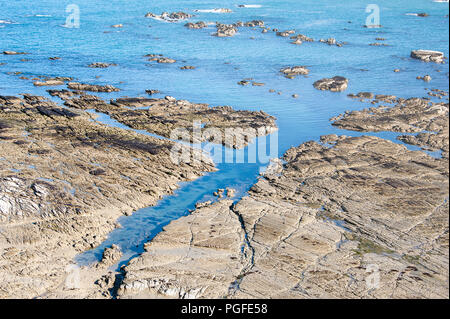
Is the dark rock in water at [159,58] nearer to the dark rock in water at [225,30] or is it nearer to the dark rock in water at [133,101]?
the dark rock in water at [225,30]

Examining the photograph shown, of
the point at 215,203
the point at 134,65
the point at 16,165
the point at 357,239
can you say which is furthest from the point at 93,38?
the point at 357,239

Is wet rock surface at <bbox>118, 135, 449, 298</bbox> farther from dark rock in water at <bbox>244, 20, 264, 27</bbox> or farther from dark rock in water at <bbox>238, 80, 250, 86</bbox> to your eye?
dark rock in water at <bbox>244, 20, 264, 27</bbox>

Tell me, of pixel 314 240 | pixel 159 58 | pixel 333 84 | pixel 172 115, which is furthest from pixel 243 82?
pixel 314 240

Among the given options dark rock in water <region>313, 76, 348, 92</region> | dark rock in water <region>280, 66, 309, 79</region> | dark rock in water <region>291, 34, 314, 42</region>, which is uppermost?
dark rock in water <region>291, 34, 314, 42</region>

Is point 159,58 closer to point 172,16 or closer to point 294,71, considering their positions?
point 294,71

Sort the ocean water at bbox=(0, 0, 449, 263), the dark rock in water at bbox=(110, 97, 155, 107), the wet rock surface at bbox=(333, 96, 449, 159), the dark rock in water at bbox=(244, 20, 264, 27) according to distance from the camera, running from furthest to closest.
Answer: the dark rock in water at bbox=(244, 20, 264, 27) → the dark rock in water at bbox=(110, 97, 155, 107) → the ocean water at bbox=(0, 0, 449, 263) → the wet rock surface at bbox=(333, 96, 449, 159)

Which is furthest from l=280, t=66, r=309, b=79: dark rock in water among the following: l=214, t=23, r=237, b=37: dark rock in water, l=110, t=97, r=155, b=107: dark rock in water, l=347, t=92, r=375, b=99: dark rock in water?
l=214, t=23, r=237, b=37: dark rock in water

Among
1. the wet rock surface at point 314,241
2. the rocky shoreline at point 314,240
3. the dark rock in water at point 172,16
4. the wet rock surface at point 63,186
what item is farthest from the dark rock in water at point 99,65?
the dark rock in water at point 172,16
